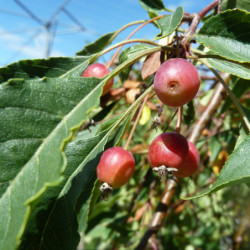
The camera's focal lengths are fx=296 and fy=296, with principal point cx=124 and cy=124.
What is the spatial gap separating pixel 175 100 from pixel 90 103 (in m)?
0.22

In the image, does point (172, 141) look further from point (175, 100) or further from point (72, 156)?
point (72, 156)

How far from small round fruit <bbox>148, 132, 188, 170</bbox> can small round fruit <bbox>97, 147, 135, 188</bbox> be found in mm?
74

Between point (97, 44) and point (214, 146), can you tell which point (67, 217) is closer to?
point (97, 44)

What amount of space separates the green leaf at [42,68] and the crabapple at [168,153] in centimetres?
34

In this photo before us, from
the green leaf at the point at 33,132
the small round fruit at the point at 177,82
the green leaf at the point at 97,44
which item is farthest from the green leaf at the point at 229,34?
the green leaf at the point at 97,44

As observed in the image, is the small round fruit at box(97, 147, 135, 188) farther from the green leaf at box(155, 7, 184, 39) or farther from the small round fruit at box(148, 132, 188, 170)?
the green leaf at box(155, 7, 184, 39)

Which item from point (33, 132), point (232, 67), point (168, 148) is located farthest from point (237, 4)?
point (33, 132)

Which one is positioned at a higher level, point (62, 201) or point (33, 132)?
point (33, 132)

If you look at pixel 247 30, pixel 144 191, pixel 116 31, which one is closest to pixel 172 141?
pixel 247 30

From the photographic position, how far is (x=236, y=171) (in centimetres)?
69

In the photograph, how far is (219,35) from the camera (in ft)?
2.78

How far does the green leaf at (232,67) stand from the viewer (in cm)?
Answer: 86

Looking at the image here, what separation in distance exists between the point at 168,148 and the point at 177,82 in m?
0.18

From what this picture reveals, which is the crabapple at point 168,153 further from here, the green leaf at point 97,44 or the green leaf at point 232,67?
the green leaf at point 97,44
